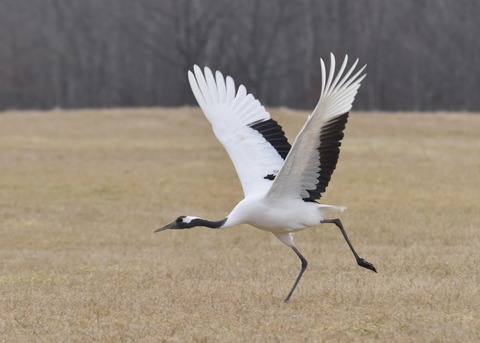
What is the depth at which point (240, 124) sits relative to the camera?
9.82 m

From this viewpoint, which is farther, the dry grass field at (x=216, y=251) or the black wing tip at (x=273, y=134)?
the black wing tip at (x=273, y=134)

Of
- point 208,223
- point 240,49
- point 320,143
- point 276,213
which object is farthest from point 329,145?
point 240,49

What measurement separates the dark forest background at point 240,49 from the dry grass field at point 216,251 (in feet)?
91.4

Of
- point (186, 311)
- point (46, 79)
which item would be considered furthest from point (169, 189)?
point (46, 79)

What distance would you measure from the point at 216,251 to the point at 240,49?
46.9 meters

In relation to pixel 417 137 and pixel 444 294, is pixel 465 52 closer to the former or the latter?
pixel 417 137

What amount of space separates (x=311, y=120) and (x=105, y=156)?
1944 centimetres

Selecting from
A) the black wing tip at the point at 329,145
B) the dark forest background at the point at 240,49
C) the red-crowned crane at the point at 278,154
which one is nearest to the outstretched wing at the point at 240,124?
the red-crowned crane at the point at 278,154

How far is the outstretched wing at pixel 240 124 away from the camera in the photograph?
949 centimetres

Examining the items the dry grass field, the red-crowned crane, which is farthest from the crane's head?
the dry grass field

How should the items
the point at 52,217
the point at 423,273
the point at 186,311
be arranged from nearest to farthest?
1. the point at 186,311
2. the point at 423,273
3. the point at 52,217

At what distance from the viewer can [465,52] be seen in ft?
189

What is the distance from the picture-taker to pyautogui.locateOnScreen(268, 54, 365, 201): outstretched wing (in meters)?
7.64

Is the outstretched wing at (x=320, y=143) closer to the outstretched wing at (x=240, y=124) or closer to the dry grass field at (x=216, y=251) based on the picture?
the outstretched wing at (x=240, y=124)
